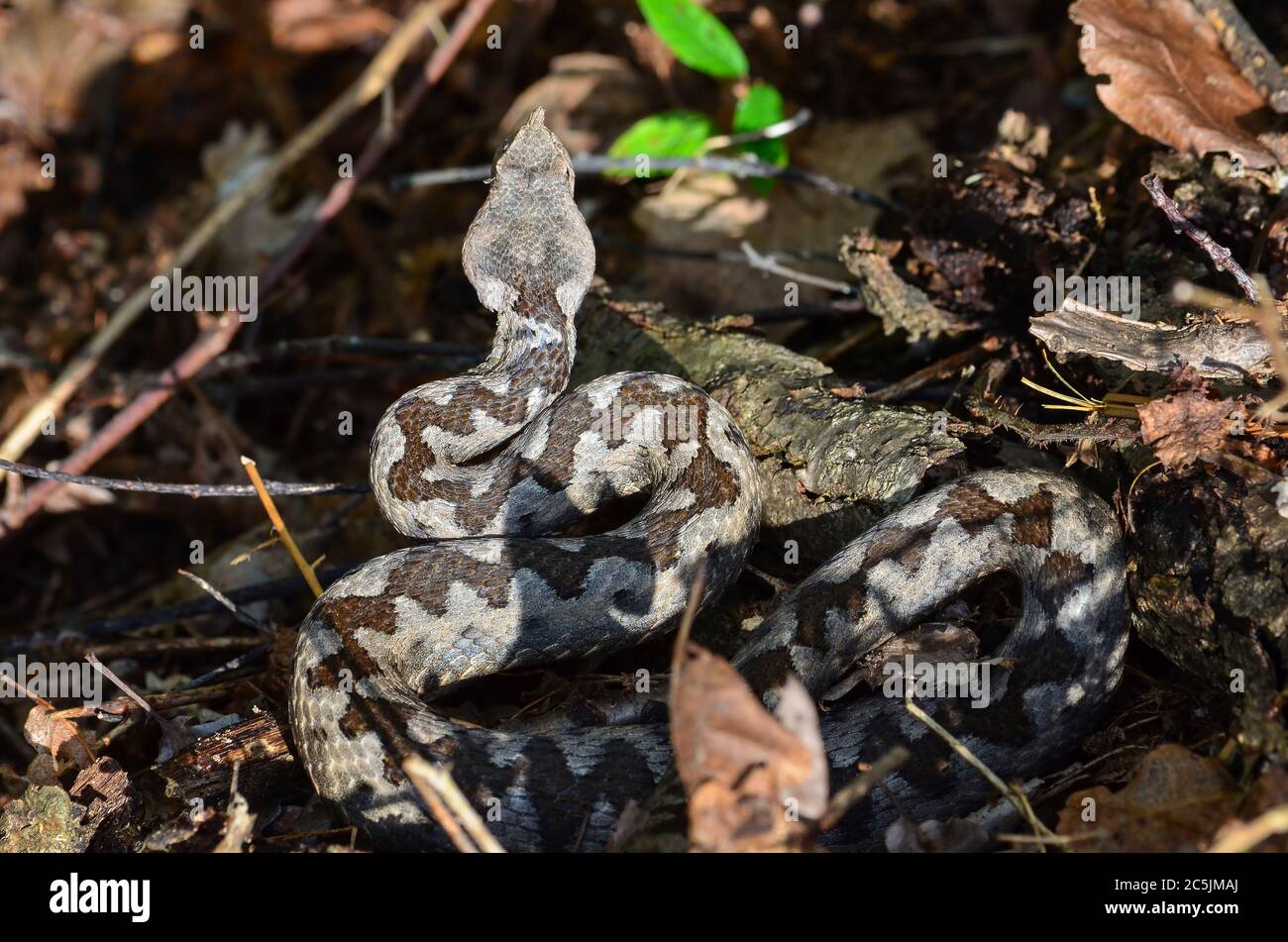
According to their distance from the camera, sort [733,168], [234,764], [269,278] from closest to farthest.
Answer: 1. [234,764]
2. [733,168]
3. [269,278]

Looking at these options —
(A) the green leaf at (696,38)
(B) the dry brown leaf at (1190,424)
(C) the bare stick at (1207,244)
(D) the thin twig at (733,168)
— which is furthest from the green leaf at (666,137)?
(B) the dry brown leaf at (1190,424)

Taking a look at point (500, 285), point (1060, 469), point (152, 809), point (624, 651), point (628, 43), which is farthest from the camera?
point (628, 43)

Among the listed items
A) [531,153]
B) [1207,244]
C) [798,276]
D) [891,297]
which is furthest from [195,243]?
[1207,244]

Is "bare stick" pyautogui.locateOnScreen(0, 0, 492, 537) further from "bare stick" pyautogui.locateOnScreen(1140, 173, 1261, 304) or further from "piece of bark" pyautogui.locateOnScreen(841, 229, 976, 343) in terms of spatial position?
"bare stick" pyautogui.locateOnScreen(1140, 173, 1261, 304)

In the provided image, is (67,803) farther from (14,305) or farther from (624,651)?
(14,305)

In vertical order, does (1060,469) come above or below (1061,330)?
below

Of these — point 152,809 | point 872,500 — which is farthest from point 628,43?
point 152,809

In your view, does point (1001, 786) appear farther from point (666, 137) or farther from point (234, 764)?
point (666, 137)
